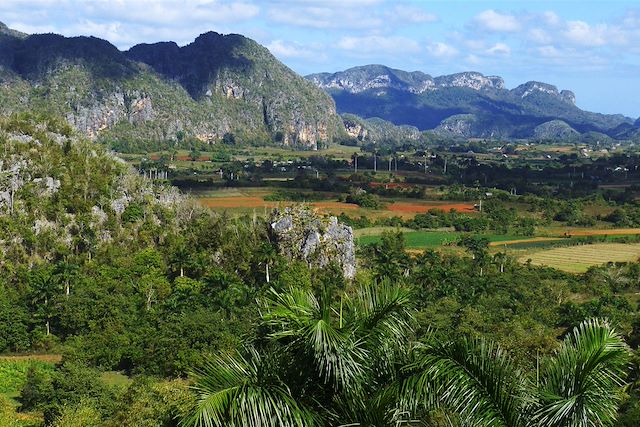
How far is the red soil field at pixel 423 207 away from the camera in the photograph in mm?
87812

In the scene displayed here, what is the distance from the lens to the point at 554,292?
166 feet

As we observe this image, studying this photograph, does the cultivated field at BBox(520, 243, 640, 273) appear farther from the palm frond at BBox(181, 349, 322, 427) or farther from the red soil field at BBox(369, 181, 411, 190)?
the palm frond at BBox(181, 349, 322, 427)

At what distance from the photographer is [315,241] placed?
175 feet

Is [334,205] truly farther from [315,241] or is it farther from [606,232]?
[315,241]

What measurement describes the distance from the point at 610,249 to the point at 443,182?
49.1 meters

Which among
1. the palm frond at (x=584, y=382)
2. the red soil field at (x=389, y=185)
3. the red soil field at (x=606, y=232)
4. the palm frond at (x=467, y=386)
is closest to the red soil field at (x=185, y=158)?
the red soil field at (x=389, y=185)

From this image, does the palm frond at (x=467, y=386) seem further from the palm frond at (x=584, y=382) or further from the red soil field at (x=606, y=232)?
the red soil field at (x=606, y=232)

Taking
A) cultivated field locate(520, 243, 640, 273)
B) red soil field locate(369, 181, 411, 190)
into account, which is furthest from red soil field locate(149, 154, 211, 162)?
cultivated field locate(520, 243, 640, 273)

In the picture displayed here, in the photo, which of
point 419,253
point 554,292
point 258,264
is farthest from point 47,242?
point 554,292

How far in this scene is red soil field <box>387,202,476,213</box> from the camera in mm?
87812

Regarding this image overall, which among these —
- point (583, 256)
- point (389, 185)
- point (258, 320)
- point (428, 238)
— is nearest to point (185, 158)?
point (389, 185)

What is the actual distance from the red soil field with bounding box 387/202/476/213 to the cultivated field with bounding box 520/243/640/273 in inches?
762

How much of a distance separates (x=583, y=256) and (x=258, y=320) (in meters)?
62.4

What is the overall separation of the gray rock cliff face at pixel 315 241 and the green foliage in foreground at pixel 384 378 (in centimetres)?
4567
